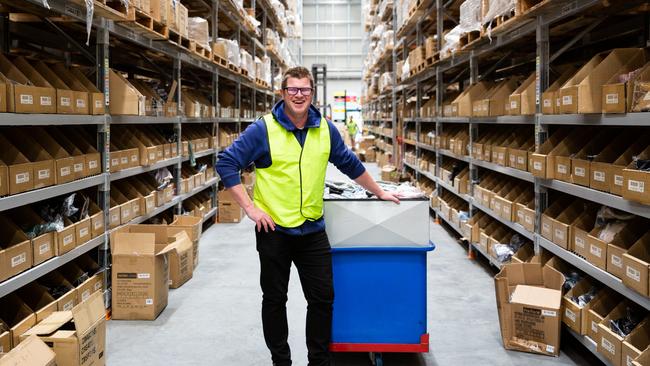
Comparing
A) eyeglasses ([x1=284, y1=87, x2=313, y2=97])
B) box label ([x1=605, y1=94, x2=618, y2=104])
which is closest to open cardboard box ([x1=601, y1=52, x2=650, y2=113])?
box label ([x1=605, y1=94, x2=618, y2=104])

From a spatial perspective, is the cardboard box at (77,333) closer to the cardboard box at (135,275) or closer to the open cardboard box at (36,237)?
the open cardboard box at (36,237)

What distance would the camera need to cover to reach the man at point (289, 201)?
3.18 metres

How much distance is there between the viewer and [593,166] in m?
3.79

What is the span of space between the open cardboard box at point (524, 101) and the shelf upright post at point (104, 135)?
347cm

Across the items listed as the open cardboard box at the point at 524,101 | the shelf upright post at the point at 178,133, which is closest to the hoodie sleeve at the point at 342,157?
the open cardboard box at the point at 524,101

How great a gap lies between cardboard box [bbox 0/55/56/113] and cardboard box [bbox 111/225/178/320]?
3.99ft

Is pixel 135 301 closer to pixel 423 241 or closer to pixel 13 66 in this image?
pixel 13 66

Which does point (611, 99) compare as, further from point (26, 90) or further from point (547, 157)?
point (26, 90)

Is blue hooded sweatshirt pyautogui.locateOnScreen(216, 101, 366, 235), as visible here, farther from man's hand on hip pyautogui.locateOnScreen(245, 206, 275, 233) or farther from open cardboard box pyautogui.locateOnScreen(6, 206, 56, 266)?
open cardboard box pyautogui.locateOnScreen(6, 206, 56, 266)

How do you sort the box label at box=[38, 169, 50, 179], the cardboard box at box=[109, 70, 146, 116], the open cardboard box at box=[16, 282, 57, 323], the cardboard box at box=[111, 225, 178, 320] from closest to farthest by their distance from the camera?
the box label at box=[38, 169, 50, 179] < the open cardboard box at box=[16, 282, 57, 323] < the cardboard box at box=[111, 225, 178, 320] < the cardboard box at box=[109, 70, 146, 116]

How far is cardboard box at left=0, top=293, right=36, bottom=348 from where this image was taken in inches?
137

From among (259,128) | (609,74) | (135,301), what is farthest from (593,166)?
(135,301)

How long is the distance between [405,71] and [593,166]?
7514mm

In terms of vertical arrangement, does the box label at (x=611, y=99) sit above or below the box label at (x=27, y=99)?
below
